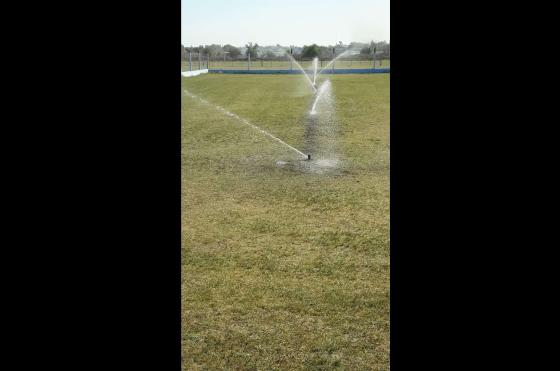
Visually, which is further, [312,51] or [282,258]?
[312,51]

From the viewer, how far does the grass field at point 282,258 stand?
11.7ft

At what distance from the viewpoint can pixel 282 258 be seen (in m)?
5.16

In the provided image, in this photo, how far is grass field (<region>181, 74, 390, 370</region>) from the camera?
3.58 meters

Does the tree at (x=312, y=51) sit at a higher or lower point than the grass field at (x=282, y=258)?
higher

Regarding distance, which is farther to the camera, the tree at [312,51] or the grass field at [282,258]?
the tree at [312,51]

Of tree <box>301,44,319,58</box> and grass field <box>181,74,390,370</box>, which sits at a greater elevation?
tree <box>301,44,319,58</box>

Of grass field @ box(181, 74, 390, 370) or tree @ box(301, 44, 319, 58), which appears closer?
grass field @ box(181, 74, 390, 370)
